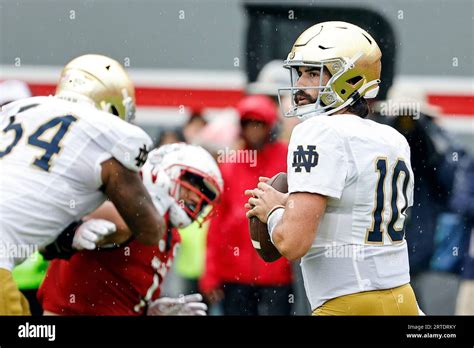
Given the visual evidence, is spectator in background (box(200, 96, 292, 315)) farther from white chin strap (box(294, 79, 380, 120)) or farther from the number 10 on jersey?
the number 10 on jersey

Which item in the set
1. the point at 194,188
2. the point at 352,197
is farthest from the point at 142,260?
the point at 352,197

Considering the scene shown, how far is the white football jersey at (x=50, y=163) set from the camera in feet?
13.6

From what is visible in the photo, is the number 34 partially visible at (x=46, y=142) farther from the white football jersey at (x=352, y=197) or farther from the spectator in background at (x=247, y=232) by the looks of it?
the spectator in background at (x=247, y=232)

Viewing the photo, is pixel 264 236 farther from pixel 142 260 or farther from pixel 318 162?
pixel 142 260

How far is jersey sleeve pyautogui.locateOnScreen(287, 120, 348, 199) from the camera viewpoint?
11.3 feet

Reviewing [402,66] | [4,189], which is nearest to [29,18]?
[402,66]

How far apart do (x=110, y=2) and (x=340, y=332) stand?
177 inches

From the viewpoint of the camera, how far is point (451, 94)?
7645 millimetres

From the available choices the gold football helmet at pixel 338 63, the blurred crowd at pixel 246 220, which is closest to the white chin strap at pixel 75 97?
the gold football helmet at pixel 338 63

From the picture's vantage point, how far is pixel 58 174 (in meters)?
4.20

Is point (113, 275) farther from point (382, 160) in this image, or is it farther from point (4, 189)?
point (382, 160)

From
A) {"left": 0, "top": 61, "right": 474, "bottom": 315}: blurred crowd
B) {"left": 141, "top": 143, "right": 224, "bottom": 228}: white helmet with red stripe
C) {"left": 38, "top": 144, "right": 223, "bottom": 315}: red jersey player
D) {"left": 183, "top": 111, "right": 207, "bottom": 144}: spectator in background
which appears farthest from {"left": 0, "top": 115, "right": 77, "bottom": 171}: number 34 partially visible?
{"left": 183, "top": 111, "right": 207, "bottom": 144}: spectator in background

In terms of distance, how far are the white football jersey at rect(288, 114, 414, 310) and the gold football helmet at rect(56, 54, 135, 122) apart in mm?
1266

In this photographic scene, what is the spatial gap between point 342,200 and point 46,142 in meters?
1.30
